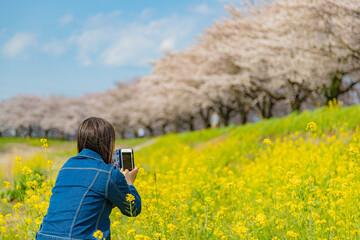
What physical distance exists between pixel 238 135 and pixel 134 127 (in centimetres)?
2899

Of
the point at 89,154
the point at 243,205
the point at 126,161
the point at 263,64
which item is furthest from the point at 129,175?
the point at 263,64

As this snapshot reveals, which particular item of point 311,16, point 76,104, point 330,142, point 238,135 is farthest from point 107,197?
point 76,104

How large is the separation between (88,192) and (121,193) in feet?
0.74

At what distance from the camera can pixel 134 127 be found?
3819 cm

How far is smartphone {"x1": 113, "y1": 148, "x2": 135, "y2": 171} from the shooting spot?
237 centimetres

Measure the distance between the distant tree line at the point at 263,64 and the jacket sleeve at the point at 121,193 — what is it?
1001 centimetres

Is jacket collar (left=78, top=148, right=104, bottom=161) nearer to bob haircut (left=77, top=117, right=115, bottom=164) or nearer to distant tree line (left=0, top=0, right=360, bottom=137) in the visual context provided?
bob haircut (left=77, top=117, right=115, bottom=164)

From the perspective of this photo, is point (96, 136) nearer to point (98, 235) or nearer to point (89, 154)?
point (89, 154)

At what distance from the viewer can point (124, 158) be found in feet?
7.84

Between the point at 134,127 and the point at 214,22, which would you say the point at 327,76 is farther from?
the point at 134,127

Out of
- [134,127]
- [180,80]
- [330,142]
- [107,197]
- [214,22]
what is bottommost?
[134,127]

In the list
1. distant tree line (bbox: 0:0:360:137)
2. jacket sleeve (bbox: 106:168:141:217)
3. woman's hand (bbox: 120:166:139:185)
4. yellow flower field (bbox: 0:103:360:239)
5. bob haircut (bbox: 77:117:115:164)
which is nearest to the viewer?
jacket sleeve (bbox: 106:168:141:217)

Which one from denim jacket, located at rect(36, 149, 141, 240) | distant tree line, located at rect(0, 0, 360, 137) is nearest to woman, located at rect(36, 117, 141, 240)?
denim jacket, located at rect(36, 149, 141, 240)

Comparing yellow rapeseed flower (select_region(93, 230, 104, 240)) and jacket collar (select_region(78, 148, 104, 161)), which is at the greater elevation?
jacket collar (select_region(78, 148, 104, 161))
